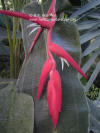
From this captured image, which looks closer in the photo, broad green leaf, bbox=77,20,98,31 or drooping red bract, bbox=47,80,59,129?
drooping red bract, bbox=47,80,59,129

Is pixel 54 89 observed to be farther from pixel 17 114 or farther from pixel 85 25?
pixel 85 25

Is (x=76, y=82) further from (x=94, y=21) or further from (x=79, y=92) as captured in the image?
(x=94, y=21)

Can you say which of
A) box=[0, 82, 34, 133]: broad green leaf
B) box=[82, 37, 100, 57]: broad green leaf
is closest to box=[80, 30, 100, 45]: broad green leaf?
box=[82, 37, 100, 57]: broad green leaf

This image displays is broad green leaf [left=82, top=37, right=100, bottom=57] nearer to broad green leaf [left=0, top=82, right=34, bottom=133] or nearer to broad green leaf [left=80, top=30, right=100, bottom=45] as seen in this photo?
broad green leaf [left=80, top=30, right=100, bottom=45]

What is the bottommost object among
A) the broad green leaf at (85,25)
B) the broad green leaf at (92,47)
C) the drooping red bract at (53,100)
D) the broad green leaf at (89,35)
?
the broad green leaf at (92,47)

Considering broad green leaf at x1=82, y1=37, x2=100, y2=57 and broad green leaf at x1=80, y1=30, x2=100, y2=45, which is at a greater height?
broad green leaf at x1=80, y1=30, x2=100, y2=45

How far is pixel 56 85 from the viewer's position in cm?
32

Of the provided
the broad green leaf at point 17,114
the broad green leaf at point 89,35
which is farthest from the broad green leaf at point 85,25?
the broad green leaf at point 17,114

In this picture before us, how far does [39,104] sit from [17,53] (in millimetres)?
411

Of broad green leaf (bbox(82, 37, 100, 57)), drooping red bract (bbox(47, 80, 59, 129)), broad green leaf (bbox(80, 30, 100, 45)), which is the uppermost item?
drooping red bract (bbox(47, 80, 59, 129))

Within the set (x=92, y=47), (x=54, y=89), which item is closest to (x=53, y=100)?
(x=54, y=89)

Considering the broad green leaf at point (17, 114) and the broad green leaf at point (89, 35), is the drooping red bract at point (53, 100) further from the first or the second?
the broad green leaf at point (89, 35)

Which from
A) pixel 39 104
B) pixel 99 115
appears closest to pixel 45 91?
pixel 39 104

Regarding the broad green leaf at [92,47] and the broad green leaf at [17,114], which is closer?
the broad green leaf at [17,114]
